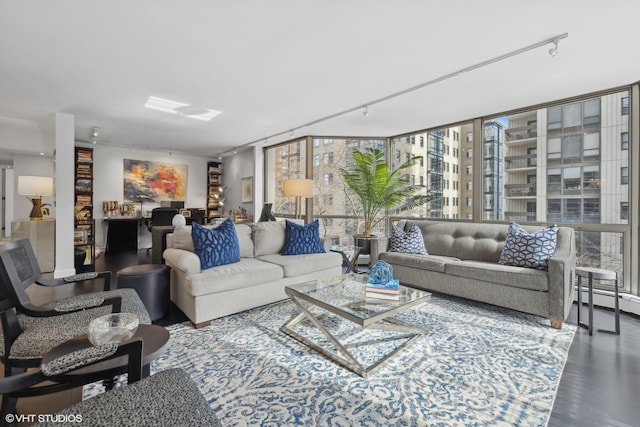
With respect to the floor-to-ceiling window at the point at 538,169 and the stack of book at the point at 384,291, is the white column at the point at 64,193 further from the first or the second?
the stack of book at the point at 384,291

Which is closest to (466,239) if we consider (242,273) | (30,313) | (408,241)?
(408,241)

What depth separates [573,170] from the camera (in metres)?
3.58

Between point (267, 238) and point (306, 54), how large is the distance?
2063 millimetres

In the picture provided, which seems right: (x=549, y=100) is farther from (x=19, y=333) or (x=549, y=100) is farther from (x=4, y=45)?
(x=4, y=45)

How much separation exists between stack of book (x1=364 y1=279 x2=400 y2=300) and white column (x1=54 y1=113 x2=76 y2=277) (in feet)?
15.1

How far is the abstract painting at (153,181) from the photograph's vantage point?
7027mm

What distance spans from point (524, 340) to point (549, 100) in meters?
2.92

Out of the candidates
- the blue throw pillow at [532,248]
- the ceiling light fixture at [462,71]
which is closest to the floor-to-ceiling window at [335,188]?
the ceiling light fixture at [462,71]

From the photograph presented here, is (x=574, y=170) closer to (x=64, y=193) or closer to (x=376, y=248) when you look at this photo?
(x=376, y=248)

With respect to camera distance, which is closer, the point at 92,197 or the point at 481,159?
the point at 481,159

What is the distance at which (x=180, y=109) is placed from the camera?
4254 millimetres

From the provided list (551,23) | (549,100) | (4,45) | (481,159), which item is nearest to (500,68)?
(551,23)

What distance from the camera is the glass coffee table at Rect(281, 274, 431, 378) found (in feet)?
6.43

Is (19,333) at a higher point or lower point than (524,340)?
higher
